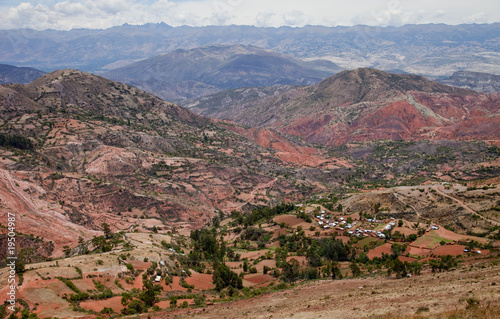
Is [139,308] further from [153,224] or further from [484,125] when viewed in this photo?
[484,125]

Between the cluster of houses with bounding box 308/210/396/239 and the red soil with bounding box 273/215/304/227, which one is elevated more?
the cluster of houses with bounding box 308/210/396/239

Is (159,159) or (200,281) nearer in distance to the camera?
(200,281)

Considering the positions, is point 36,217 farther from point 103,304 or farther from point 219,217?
point 219,217

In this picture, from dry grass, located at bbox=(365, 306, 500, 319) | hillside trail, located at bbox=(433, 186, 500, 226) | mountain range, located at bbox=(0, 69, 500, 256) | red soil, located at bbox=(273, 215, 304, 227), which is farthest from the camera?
red soil, located at bbox=(273, 215, 304, 227)

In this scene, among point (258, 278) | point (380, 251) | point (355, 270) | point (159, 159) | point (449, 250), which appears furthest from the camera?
point (159, 159)

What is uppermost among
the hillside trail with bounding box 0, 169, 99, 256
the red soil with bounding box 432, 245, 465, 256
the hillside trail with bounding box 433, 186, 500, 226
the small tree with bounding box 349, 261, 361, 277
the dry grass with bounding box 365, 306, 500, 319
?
the dry grass with bounding box 365, 306, 500, 319

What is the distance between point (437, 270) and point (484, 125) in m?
139

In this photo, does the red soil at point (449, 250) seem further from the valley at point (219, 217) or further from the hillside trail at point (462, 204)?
the hillside trail at point (462, 204)

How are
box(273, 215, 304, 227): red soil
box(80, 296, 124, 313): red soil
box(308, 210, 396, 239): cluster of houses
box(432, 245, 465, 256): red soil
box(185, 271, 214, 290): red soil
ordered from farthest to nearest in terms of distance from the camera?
box(273, 215, 304, 227): red soil < box(308, 210, 396, 239): cluster of houses < box(432, 245, 465, 256): red soil < box(185, 271, 214, 290): red soil < box(80, 296, 124, 313): red soil

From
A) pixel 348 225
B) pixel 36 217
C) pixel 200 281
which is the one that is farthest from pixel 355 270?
pixel 36 217

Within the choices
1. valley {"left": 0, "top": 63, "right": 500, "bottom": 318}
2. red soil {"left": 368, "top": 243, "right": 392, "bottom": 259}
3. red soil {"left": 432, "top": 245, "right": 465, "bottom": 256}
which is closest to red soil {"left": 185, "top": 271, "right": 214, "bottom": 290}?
valley {"left": 0, "top": 63, "right": 500, "bottom": 318}

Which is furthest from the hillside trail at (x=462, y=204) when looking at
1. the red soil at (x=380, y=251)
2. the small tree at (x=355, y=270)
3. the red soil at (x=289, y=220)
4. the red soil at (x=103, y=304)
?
the red soil at (x=103, y=304)

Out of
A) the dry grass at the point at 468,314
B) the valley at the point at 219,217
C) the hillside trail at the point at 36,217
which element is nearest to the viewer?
the dry grass at the point at 468,314

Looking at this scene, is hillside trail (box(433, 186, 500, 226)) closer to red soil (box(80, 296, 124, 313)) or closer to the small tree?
the small tree
